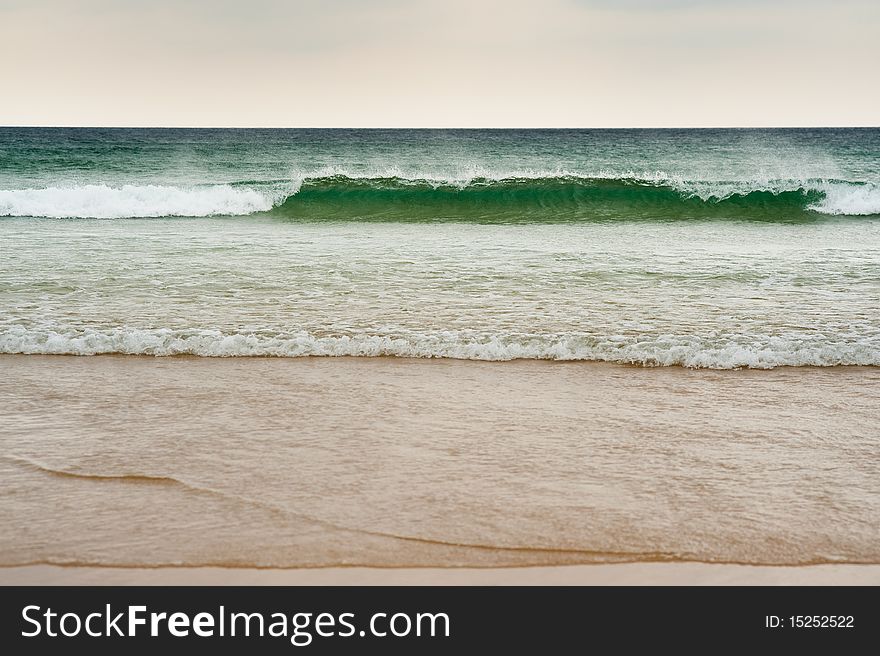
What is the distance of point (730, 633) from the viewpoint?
2.69 meters

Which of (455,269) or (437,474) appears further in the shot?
(455,269)

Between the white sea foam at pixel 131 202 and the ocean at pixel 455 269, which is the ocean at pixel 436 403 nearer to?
the ocean at pixel 455 269

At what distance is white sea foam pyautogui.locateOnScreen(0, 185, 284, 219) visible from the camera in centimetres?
1691

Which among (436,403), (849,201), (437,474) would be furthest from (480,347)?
(849,201)

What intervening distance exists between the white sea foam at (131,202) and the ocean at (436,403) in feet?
14.9

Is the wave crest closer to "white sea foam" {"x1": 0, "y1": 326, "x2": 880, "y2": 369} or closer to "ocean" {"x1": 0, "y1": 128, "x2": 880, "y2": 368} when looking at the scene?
"ocean" {"x1": 0, "y1": 128, "x2": 880, "y2": 368}

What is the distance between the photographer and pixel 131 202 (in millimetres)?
17703

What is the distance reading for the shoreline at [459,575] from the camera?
292 cm

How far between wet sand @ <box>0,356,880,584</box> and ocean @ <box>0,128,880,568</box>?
2 cm

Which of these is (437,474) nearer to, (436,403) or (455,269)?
(436,403)

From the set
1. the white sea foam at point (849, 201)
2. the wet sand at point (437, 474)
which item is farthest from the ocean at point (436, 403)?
the white sea foam at point (849, 201)

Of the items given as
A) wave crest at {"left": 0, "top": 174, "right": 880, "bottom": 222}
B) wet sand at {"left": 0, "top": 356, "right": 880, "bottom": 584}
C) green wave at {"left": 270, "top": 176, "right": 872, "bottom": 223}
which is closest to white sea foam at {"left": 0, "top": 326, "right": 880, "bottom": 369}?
wet sand at {"left": 0, "top": 356, "right": 880, "bottom": 584}

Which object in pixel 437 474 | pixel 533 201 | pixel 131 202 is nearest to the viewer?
pixel 437 474

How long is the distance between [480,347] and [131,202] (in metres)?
14.0
